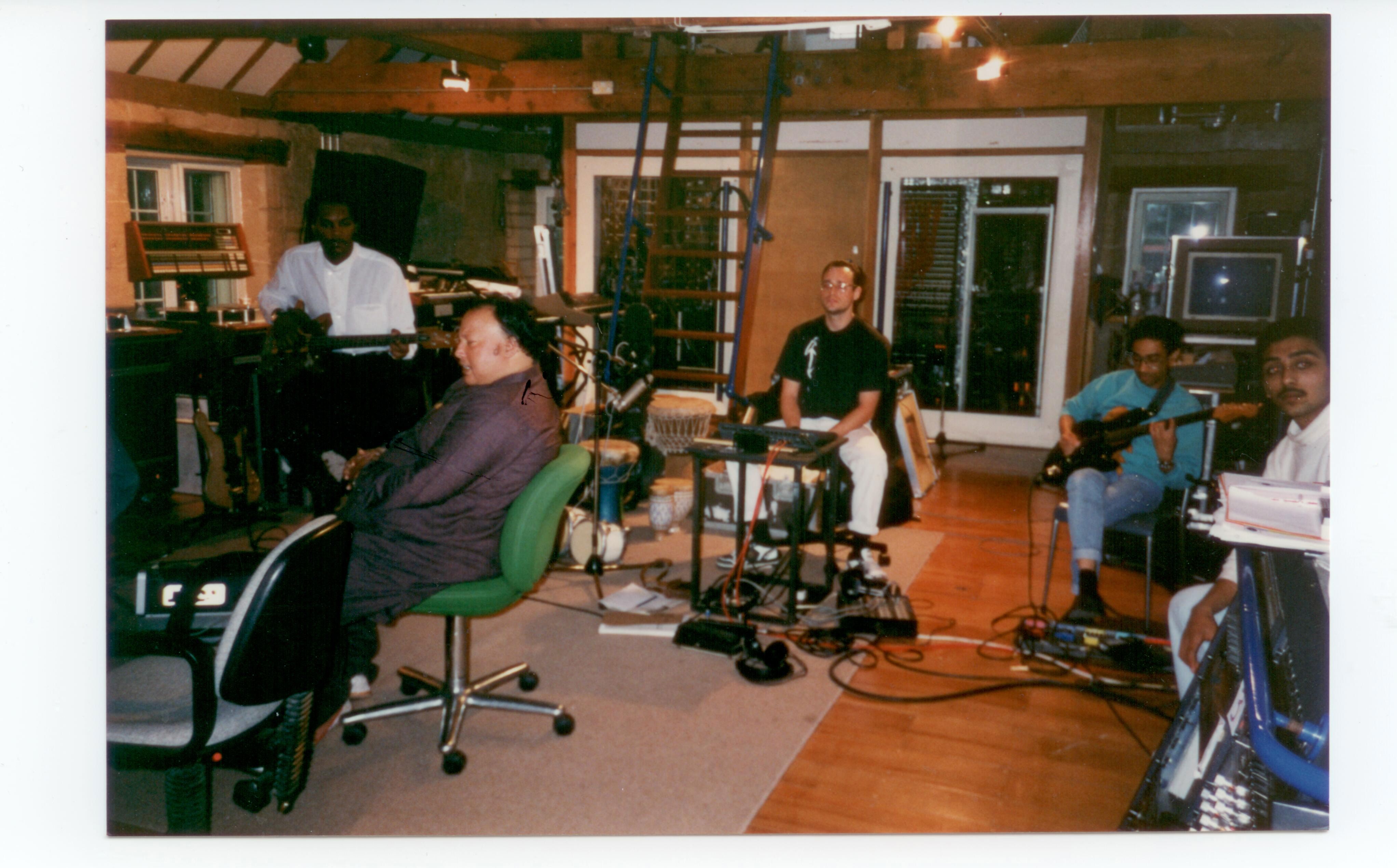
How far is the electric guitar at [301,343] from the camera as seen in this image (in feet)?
14.1

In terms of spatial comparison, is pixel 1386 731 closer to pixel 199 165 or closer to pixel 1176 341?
pixel 1176 341

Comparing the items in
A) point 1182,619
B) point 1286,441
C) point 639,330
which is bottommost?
point 1182,619

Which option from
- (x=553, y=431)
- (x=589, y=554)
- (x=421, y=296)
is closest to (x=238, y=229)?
(x=421, y=296)

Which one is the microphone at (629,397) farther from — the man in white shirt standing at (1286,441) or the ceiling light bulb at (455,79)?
the ceiling light bulb at (455,79)

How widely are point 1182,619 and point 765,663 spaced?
4.27ft

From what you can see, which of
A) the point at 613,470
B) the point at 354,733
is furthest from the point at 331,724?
the point at 613,470

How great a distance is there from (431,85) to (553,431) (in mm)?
5028

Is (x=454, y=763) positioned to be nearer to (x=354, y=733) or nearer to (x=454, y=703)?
(x=454, y=703)

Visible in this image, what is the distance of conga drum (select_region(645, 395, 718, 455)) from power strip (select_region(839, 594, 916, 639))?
7.22ft

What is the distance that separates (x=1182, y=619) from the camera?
99.7 inches

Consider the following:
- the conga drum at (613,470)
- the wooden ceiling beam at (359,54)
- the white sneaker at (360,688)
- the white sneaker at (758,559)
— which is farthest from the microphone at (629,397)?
the wooden ceiling beam at (359,54)

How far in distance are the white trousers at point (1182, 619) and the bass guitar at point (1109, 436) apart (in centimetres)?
124

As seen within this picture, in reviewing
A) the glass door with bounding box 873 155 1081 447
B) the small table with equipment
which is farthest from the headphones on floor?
the glass door with bounding box 873 155 1081 447

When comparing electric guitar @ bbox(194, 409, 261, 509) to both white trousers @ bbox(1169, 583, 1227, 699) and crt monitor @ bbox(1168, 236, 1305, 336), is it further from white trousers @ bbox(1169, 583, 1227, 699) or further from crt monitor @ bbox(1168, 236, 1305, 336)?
crt monitor @ bbox(1168, 236, 1305, 336)
